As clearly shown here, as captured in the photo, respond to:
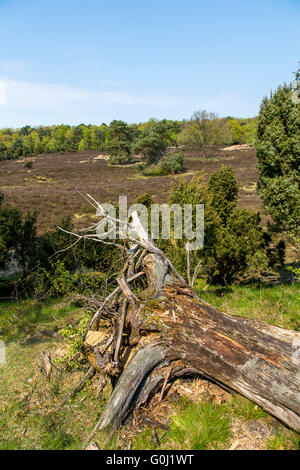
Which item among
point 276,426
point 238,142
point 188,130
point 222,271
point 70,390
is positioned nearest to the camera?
point 276,426

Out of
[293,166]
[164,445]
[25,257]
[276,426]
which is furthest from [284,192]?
[25,257]

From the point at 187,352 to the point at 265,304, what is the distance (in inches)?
132

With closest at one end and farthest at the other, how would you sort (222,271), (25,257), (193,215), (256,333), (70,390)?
1. (256,333)
2. (70,390)
3. (193,215)
4. (222,271)
5. (25,257)

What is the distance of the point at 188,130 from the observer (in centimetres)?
6431

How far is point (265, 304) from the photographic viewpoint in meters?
6.05

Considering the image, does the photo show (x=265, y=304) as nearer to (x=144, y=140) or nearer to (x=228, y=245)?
(x=228, y=245)

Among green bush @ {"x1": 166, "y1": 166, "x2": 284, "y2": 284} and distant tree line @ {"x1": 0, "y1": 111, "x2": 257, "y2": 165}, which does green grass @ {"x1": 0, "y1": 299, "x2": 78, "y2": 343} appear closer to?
green bush @ {"x1": 166, "y1": 166, "x2": 284, "y2": 284}

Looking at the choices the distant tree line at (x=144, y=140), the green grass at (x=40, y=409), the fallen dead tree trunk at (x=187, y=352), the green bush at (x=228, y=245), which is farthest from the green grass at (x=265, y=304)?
the distant tree line at (x=144, y=140)

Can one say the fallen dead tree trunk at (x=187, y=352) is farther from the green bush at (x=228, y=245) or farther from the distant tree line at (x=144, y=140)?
the distant tree line at (x=144, y=140)

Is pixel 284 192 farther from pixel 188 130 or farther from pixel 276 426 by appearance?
pixel 188 130

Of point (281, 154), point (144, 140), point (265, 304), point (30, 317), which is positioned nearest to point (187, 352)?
point (265, 304)

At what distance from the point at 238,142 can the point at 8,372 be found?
3617 inches

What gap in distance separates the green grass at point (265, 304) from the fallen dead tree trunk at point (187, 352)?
5.54 ft

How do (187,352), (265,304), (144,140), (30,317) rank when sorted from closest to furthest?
(187,352), (265,304), (30,317), (144,140)
